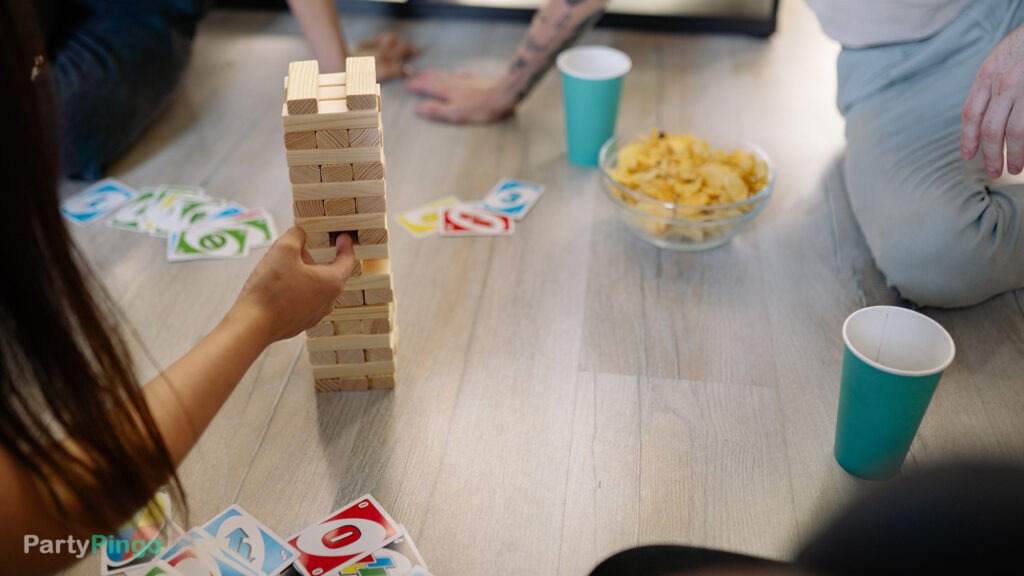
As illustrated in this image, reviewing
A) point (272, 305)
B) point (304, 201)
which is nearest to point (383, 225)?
point (304, 201)

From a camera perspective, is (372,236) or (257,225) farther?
(257,225)

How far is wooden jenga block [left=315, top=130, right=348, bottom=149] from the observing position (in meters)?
Result: 1.10

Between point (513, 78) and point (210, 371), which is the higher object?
point (210, 371)

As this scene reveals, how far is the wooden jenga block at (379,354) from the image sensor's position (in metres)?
1.30

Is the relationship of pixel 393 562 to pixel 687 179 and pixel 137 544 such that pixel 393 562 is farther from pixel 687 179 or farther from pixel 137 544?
pixel 687 179

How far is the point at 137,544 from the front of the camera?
1104 mm

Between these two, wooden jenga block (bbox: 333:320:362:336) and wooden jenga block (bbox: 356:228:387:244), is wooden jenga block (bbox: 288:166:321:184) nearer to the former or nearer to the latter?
wooden jenga block (bbox: 356:228:387:244)

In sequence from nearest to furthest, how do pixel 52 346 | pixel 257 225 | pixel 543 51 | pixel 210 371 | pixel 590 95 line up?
1. pixel 52 346
2. pixel 210 371
3. pixel 257 225
4. pixel 590 95
5. pixel 543 51

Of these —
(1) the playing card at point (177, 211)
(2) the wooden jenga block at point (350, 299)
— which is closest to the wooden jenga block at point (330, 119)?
(2) the wooden jenga block at point (350, 299)

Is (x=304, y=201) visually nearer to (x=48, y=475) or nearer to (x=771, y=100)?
(x=48, y=475)

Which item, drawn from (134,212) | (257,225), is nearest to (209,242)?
(257,225)

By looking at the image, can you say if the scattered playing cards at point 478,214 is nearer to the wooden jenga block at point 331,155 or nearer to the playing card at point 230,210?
the playing card at point 230,210

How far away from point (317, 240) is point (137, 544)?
424mm

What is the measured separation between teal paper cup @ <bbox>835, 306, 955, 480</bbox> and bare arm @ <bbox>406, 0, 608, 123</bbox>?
963 millimetres
